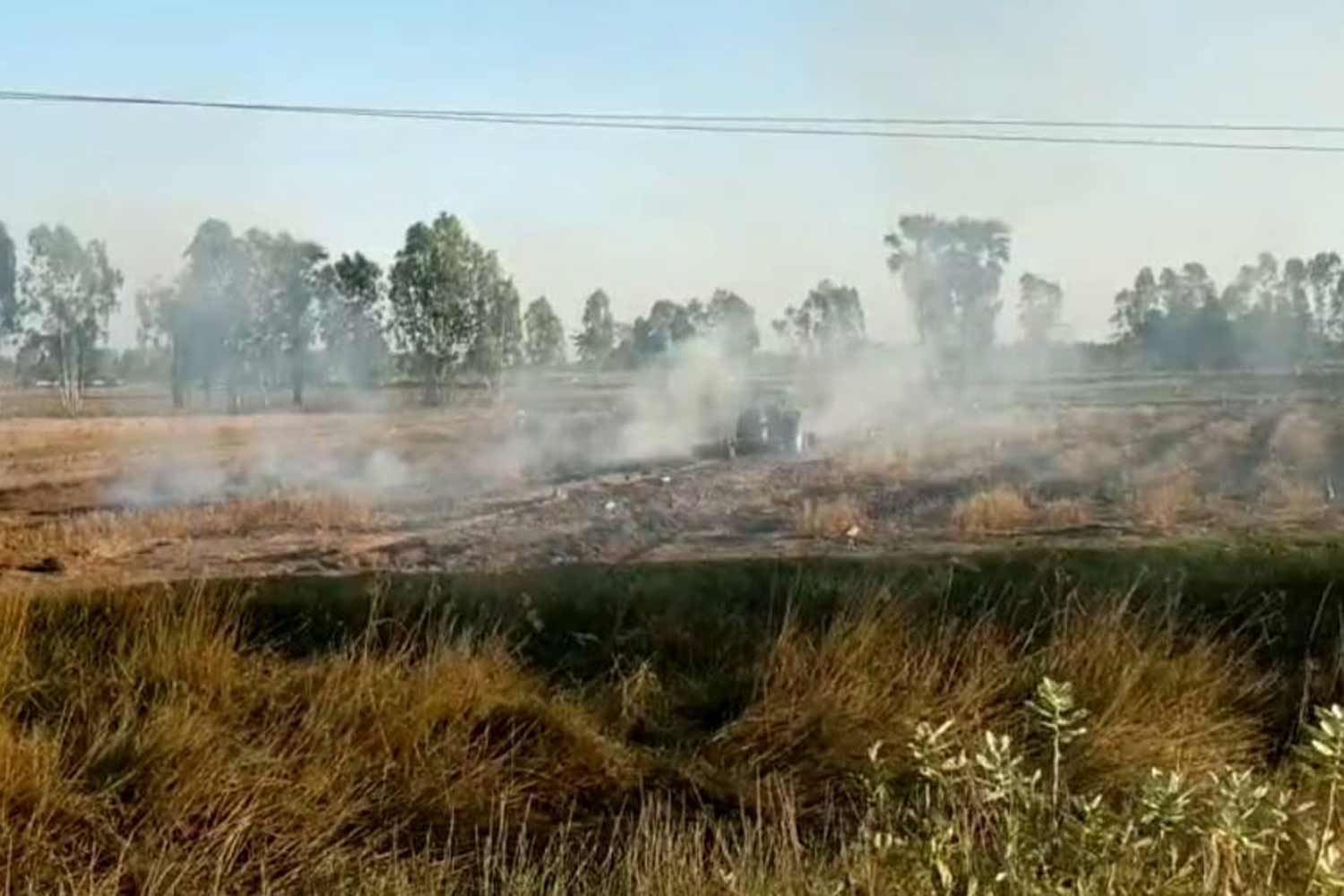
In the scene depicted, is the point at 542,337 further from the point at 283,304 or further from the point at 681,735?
the point at 681,735

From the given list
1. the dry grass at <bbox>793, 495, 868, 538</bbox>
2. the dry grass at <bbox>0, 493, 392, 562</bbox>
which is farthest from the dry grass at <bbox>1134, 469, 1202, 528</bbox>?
the dry grass at <bbox>0, 493, 392, 562</bbox>

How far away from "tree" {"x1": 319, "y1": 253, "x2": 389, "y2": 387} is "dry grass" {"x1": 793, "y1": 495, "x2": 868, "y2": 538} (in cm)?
2197

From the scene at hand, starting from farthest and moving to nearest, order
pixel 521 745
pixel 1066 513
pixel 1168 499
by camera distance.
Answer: pixel 1168 499 < pixel 1066 513 < pixel 521 745

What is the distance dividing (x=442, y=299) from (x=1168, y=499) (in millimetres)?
24387

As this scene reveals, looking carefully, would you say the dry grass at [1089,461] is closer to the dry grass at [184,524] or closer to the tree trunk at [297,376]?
the dry grass at [184,524]

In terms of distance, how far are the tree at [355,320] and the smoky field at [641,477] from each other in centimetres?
170

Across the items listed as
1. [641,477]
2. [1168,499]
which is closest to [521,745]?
[1168,499]

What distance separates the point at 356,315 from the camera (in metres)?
35.1

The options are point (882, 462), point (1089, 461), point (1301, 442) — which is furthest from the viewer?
point (1301, 442)

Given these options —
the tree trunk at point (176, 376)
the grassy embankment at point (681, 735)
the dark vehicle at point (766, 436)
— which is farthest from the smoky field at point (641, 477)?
the grassy embankment at point (681, 735)

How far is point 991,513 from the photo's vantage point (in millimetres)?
14719

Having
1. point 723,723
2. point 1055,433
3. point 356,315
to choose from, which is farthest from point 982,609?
point 356,315

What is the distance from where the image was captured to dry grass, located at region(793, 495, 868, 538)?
13637 mm

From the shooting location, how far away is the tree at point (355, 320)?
114 feet
